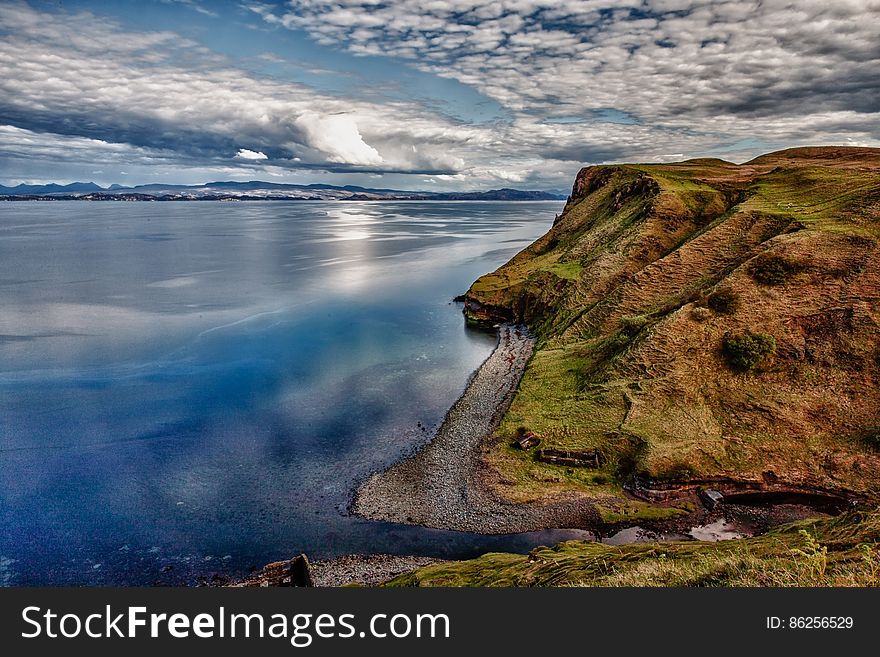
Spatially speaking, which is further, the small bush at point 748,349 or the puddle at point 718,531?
the small bush at point 748,349

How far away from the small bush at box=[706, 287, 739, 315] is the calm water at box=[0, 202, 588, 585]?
29954 millimetres

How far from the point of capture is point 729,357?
46.0m

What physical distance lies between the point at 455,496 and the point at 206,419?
28864 mm

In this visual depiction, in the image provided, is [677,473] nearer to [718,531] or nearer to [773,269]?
[718,531]

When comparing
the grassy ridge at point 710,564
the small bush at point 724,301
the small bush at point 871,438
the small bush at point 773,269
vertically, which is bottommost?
the small bush at point 871,438

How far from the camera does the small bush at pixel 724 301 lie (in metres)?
49.4

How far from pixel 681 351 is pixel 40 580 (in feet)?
177

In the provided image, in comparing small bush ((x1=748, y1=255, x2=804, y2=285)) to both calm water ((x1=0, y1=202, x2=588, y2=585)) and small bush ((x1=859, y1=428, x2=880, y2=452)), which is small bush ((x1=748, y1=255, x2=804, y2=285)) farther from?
calm water ((x1=0, y1=202, x2=588, y2=585))

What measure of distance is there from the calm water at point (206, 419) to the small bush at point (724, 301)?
30.0 metres

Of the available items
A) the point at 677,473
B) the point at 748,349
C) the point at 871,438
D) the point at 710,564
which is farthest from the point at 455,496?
the point at 871,438

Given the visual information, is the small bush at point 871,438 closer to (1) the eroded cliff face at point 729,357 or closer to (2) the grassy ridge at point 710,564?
(1) the eroded cliff face at point 729,357

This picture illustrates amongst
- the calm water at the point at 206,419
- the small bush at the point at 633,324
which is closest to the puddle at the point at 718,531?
the calm water at the point at 206,419

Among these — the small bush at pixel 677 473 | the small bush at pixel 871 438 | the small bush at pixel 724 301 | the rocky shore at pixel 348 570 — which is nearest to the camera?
the rocky shore at pixel 348 570

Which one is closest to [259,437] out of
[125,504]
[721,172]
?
[125,504]
